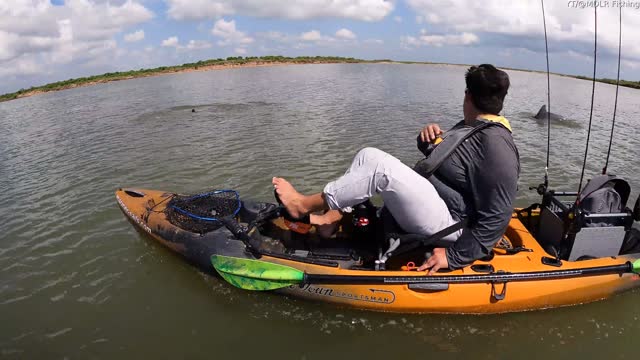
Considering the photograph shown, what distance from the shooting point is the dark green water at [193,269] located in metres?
4.46

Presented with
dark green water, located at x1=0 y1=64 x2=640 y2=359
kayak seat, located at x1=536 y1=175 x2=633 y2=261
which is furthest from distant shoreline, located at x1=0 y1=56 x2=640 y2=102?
kayak seat, located at x1=536 y1=175 x2=633 y2=261

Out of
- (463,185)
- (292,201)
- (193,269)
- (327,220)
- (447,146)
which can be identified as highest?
(447,146)

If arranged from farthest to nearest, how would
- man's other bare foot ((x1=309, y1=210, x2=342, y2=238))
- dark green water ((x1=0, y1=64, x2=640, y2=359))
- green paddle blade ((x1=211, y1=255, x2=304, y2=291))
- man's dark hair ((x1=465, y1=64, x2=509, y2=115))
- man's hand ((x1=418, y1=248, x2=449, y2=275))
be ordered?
man's other bare foot ((x1=309, y1=210, x2=342, y2=238)), green paddle blade ((x1=211, y1=255, x2=304, y2=291)), dark green water ((x1=0, y1=64, x2=640, y2=359)), man's hand ((x1=418, y1=248, x2=449, y2=275)), man's dark hair ((x1=465, y1=64, x2=509, y2=115))

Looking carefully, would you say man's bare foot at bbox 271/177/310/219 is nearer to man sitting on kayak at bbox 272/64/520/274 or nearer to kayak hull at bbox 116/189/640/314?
man sitting on kayak at bbox 272/64/520/274

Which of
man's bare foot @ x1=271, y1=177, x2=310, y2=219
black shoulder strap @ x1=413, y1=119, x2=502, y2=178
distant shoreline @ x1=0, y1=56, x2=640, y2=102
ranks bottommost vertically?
man's bare foot @ x1=271, y1=177, x2=310, y2=219

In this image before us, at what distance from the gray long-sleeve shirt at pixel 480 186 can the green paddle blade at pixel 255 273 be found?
1.92 m

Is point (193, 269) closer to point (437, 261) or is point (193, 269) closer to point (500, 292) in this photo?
point (437, 261)

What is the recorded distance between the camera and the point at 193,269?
5680mm

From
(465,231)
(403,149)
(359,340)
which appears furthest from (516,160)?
(403,149)

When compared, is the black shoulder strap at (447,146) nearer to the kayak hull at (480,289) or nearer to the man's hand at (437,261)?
the man's hand at (437,261)

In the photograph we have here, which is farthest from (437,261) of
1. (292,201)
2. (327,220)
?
(292,201)

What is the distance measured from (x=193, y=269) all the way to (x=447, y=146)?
407cm

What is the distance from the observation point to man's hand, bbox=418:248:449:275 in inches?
167

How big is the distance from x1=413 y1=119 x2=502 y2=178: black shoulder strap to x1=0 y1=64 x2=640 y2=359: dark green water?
2.00 metres
